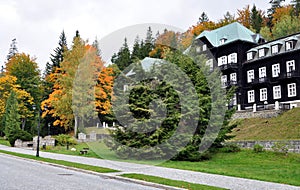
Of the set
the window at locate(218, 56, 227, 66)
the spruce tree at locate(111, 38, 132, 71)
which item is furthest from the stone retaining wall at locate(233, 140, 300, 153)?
Answer: the window at locate(218, 56, 227, 66)

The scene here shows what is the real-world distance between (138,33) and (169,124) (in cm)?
930

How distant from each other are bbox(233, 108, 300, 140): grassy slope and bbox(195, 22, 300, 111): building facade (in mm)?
3718

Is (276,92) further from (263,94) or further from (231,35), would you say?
(231,35)

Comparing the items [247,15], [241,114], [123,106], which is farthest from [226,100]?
[247,15]

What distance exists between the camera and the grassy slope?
995 inches

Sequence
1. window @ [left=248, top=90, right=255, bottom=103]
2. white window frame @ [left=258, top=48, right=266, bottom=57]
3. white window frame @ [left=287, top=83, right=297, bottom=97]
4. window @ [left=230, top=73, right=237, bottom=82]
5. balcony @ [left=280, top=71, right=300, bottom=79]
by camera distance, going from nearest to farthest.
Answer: balcony @ [left=280, top=71, right=300, bottom=79] → white window frame @ [left=287, top=83, right=297, bottom=97] → white window frame @ [left=258, top=48, right=266, bottom=57] → window @ [left=248, top=90, right=255, bottom=103] → window @ [left=230, top=73, right=237, bottom=82]

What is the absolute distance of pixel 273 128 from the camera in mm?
27875

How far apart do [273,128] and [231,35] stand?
2040cm

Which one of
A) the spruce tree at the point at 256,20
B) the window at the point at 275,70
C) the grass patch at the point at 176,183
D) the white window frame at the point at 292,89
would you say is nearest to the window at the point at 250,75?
the window at the point at 275,70

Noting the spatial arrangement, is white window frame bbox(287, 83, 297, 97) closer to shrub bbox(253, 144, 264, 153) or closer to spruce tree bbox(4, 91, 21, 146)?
shrub bbox(253, 144, 264, 153)

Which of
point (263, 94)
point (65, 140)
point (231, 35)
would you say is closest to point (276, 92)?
point (263, 94)

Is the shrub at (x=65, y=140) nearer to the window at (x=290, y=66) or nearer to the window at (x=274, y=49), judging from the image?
the window at (x=290, y=66)

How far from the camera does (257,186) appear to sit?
36.5 ft

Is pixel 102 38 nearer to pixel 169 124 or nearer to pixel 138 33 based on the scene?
pixel 138 33
